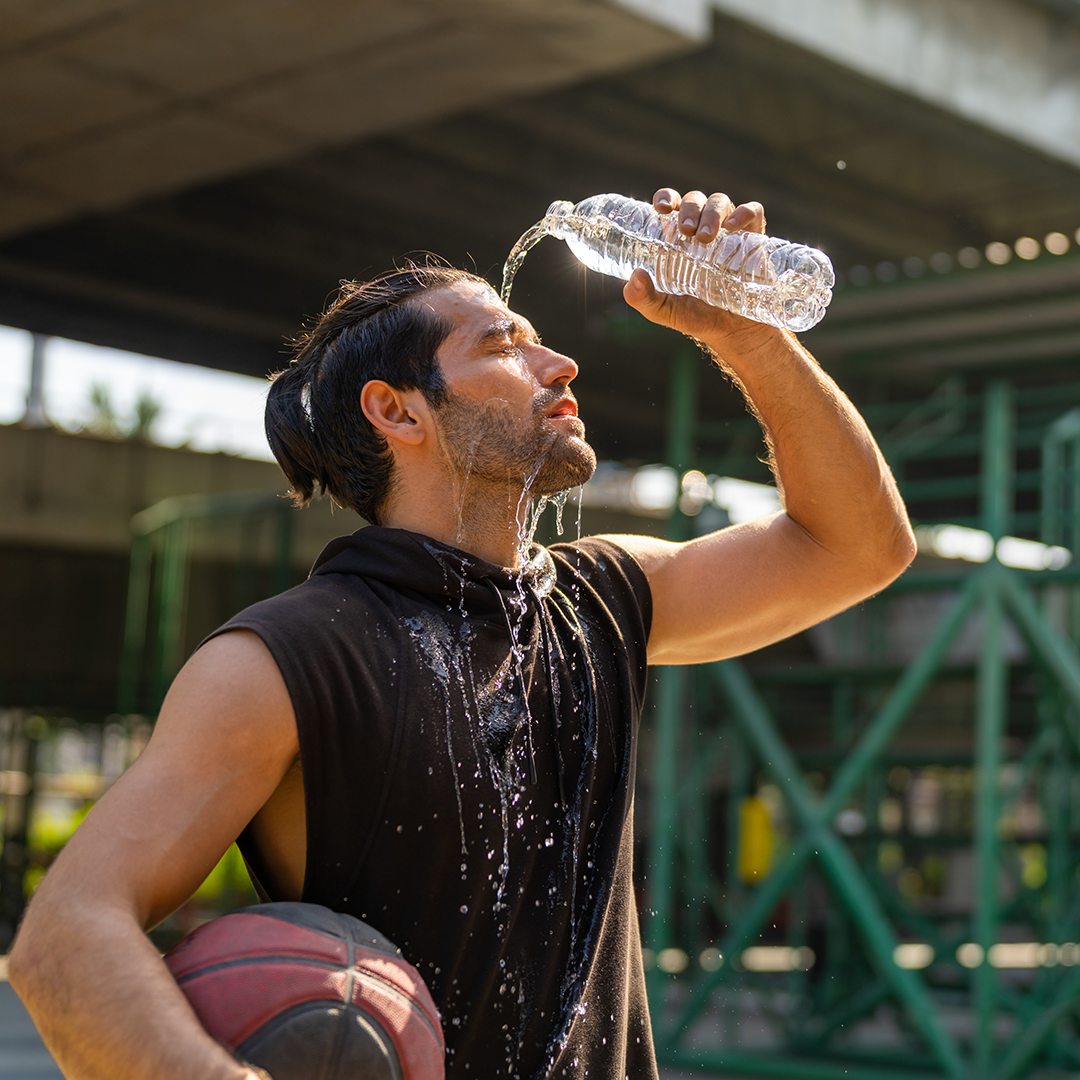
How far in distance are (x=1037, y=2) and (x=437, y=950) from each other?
12.3m

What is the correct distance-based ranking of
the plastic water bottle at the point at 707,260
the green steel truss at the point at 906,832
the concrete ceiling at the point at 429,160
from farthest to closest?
the concrete ceiling at the point at 429,160
the green steel truss at the point at 906,832
the plastic water bottle at the point at 707,260

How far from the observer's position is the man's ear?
273 centimetres

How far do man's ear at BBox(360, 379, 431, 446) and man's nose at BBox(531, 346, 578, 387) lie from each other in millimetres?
212

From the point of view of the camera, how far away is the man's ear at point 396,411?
2.73 metres

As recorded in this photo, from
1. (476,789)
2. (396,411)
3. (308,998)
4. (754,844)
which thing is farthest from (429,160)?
(308,998)

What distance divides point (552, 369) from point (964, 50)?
10842 mm

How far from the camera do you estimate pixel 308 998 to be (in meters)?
2.01

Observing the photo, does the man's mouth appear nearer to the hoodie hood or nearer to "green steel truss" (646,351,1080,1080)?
the hoodie hood

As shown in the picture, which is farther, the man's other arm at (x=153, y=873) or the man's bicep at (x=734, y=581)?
the man's bicep at (x=734, y=581)

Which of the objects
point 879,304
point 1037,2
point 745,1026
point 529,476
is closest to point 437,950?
point 529,476

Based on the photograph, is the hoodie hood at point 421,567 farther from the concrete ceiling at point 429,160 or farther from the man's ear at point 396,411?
the concrete ceiling at point 429,160

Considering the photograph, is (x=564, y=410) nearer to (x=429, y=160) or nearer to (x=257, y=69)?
(x=257, y=69)

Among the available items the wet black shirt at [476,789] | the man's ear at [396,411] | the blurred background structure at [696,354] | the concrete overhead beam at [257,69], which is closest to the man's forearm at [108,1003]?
the wet black shirt at [476,789]

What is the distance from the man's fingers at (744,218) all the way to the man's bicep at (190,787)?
1.09m
